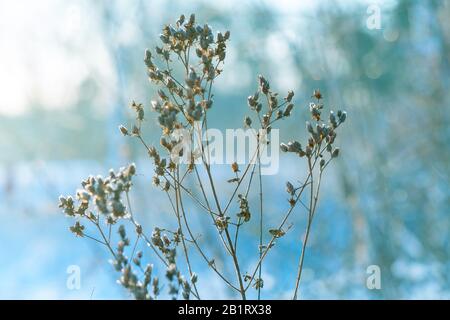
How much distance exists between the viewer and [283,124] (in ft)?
15.0

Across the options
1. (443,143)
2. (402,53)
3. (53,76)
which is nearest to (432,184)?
(443,143)

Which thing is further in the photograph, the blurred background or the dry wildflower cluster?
the blurred background

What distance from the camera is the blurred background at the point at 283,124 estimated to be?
314cm

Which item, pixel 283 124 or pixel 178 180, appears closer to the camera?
pixel 178 180

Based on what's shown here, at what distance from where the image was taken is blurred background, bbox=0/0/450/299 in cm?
314

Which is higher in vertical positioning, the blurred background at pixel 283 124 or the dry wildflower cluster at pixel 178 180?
the blurred background at pixel 283 124

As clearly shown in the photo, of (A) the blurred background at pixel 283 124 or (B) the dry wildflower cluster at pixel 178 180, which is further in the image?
(A) the blurred background at pixel 283 124

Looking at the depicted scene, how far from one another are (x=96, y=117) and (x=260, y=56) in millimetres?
2115

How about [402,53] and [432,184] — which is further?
[402,53]

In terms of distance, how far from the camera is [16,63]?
3.12 metres

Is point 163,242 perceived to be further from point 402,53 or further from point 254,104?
point 402,53

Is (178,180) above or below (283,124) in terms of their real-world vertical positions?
below

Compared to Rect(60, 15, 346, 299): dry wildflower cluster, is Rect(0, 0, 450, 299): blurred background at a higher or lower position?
higher
